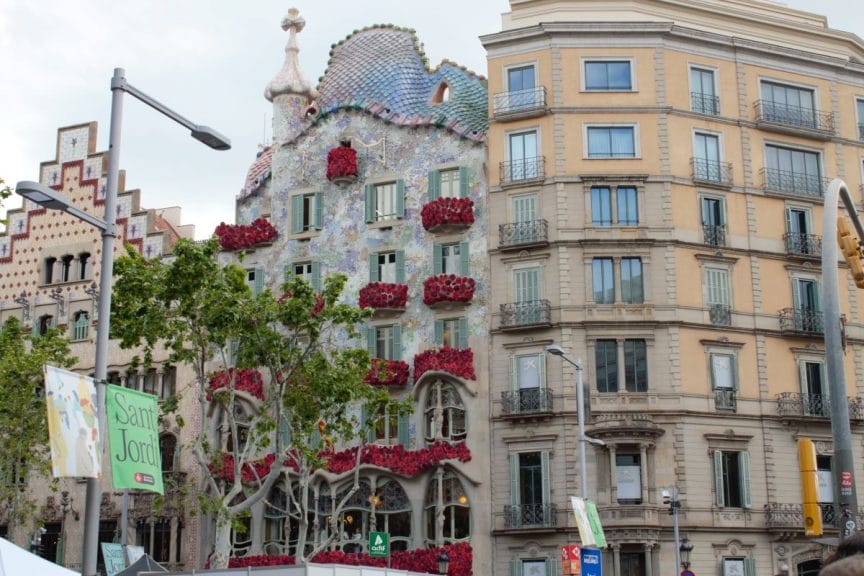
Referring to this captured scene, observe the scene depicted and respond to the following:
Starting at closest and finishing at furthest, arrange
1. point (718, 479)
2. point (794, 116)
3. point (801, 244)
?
point (718, 479)
point (801, 244)
point (794, 116)

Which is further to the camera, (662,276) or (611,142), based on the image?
(611,142)

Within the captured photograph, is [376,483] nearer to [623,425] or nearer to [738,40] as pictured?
[623,425]

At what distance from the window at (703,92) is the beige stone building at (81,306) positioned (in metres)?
23.4

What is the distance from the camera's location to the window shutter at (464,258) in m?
48.6

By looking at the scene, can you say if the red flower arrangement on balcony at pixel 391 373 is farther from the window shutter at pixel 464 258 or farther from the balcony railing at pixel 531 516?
the balcony railing at pixel 531 516

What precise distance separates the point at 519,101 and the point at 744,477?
55.1 ft

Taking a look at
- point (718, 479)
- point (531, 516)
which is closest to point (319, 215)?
point (531, 516)

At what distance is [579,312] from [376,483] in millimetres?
10054

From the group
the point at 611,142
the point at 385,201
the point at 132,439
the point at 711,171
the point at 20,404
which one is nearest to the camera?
the point at 132,439

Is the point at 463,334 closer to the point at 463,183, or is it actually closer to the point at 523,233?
the point at 523,233

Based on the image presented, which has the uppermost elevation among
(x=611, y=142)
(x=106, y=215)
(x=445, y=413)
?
(x=611, y=142)

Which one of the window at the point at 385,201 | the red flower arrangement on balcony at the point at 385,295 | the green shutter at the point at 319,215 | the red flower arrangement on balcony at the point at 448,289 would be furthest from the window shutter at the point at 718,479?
the green shutter at the point at 319,215

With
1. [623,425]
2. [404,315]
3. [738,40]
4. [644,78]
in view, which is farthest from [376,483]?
[738,40]

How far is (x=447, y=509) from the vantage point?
4647 cm
